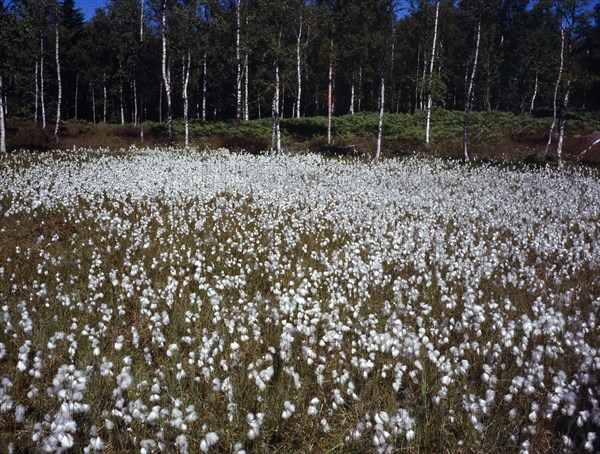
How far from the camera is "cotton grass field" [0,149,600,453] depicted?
10.4 ft

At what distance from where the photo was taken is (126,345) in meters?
4.43

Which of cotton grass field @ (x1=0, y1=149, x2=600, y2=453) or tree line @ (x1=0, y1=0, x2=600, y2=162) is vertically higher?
tree line @ (x1=0, y1=0, x2=600, y2=162)

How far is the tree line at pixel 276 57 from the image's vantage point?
29.6m

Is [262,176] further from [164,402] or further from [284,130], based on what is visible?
[284,130]

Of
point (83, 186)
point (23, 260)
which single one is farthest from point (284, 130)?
point (23, 260)

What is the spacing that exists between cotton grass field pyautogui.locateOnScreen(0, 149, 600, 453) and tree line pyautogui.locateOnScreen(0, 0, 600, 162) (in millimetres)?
16582

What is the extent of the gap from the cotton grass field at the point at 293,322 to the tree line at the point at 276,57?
54.4ft

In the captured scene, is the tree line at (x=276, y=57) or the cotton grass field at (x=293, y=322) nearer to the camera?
the cotton grass field at (x=293, y=322)

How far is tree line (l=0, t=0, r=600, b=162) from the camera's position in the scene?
29.6 metres

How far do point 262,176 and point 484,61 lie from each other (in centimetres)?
4943

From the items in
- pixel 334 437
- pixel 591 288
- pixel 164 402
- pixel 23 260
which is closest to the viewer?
pixel 334 437

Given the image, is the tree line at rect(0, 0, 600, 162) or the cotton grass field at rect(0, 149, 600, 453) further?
the tree line at rect(0, 0, 600, 162)

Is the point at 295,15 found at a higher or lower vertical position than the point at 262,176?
higher

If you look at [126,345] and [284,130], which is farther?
[284,130]
